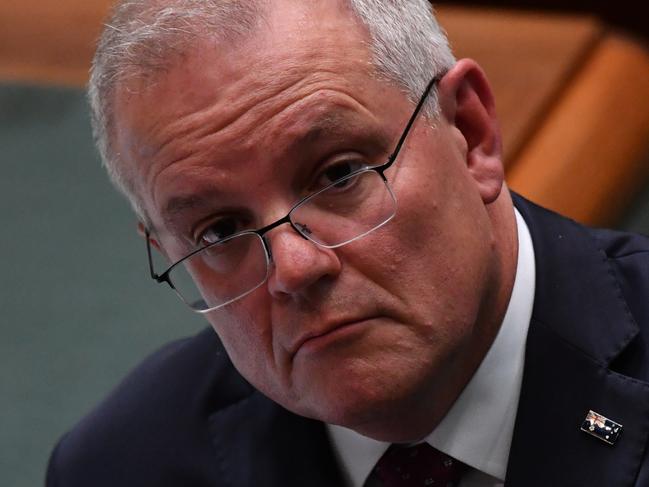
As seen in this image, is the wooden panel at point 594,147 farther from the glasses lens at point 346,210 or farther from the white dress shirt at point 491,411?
the glasses lens at point 346,210

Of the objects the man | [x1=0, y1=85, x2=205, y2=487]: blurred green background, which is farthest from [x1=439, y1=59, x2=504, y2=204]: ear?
[x1=0, y1=85, x2=205, y2=487]: blurred green background

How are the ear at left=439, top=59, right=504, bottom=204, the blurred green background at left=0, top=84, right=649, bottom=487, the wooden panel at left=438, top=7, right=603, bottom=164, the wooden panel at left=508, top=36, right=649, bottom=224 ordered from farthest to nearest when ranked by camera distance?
the wooden panel at left=438, top=7, right=603, bottom=164
the blurred green background at left=0, top=84, right=649, bottom=487
the wooden panel at left=508, top=36, right=649, bottom=224
the ear at left=439, top=59, right=504, bottom=204

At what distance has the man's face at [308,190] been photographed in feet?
3.34

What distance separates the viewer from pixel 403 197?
3.42ft

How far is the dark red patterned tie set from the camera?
1151 millimetres

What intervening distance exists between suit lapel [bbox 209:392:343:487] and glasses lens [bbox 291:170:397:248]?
0.92 ft

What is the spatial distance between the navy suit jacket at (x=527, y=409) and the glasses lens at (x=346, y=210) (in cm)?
22

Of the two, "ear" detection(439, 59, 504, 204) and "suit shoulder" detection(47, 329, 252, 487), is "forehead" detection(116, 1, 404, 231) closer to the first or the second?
"ear" detection(439, 59, 504, 204)

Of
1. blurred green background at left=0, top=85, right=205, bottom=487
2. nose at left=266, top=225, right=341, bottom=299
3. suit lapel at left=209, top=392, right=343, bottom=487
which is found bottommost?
blurred green background at left=0, top=85, right=205, bottom=487

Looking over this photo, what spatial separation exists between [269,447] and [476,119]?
0.38m

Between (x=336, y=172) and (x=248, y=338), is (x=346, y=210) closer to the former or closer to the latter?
(x=336, y=172)

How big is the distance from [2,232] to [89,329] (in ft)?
1.23

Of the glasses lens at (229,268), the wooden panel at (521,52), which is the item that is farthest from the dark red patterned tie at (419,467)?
the wooden panel at (521,52)

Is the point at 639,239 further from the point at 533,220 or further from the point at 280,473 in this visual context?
the point at 280,473
